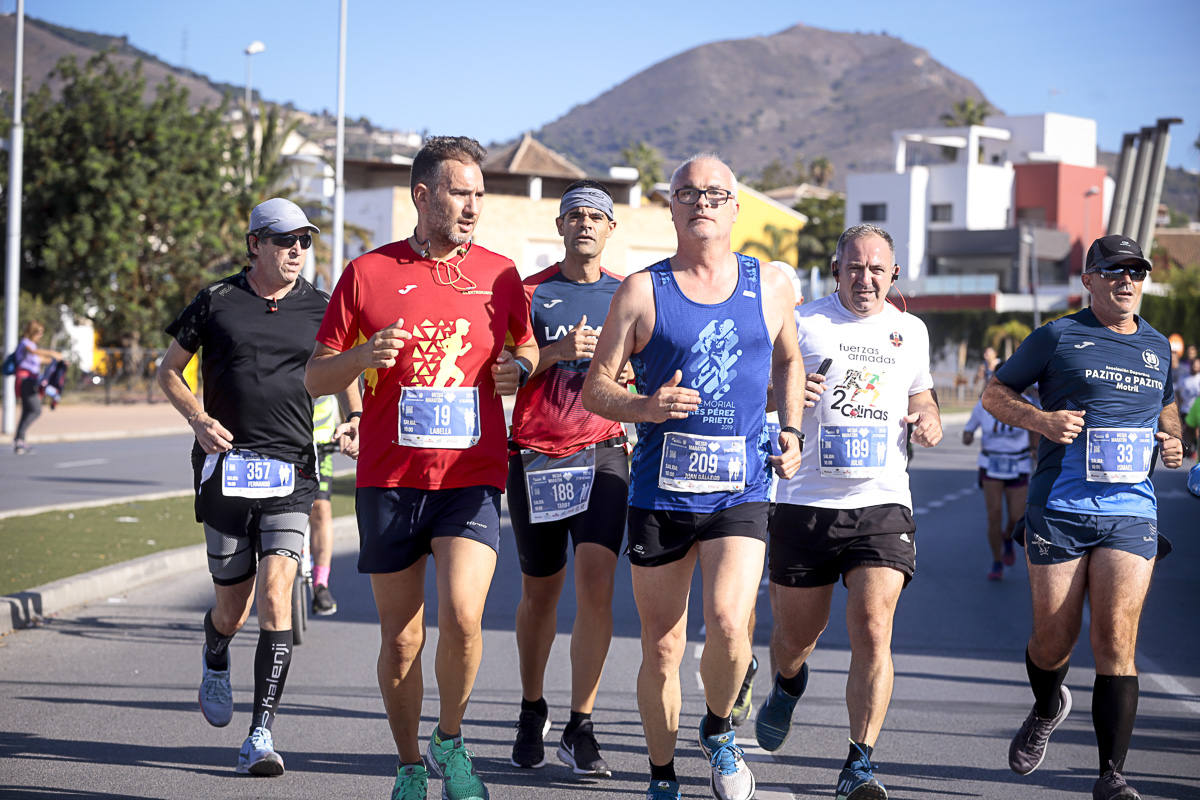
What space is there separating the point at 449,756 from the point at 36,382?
19.8 metres

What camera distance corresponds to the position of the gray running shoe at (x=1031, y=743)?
599cm

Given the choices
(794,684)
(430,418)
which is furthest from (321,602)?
(430,418)

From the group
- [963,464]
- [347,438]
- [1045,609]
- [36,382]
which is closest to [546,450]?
[347,438]

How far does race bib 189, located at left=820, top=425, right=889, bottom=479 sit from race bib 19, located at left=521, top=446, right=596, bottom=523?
1018 millimetres

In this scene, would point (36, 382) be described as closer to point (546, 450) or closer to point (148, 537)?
point (148, 537)

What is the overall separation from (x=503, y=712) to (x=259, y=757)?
5.38 ft

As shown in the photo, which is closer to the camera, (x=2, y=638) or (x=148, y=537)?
(x=2, y=638)

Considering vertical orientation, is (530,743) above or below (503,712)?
above

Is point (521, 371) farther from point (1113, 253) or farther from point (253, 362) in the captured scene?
point (1113, 253)

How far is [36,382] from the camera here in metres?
23.1

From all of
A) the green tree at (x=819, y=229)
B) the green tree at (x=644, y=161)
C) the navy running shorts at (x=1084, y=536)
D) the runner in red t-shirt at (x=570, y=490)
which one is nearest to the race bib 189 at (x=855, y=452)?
the navy running shorts at (x=1084, y=536)

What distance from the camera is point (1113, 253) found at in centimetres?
603

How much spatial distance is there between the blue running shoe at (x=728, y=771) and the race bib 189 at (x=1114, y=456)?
1.90m

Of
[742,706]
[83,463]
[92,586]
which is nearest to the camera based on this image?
[742,706]
